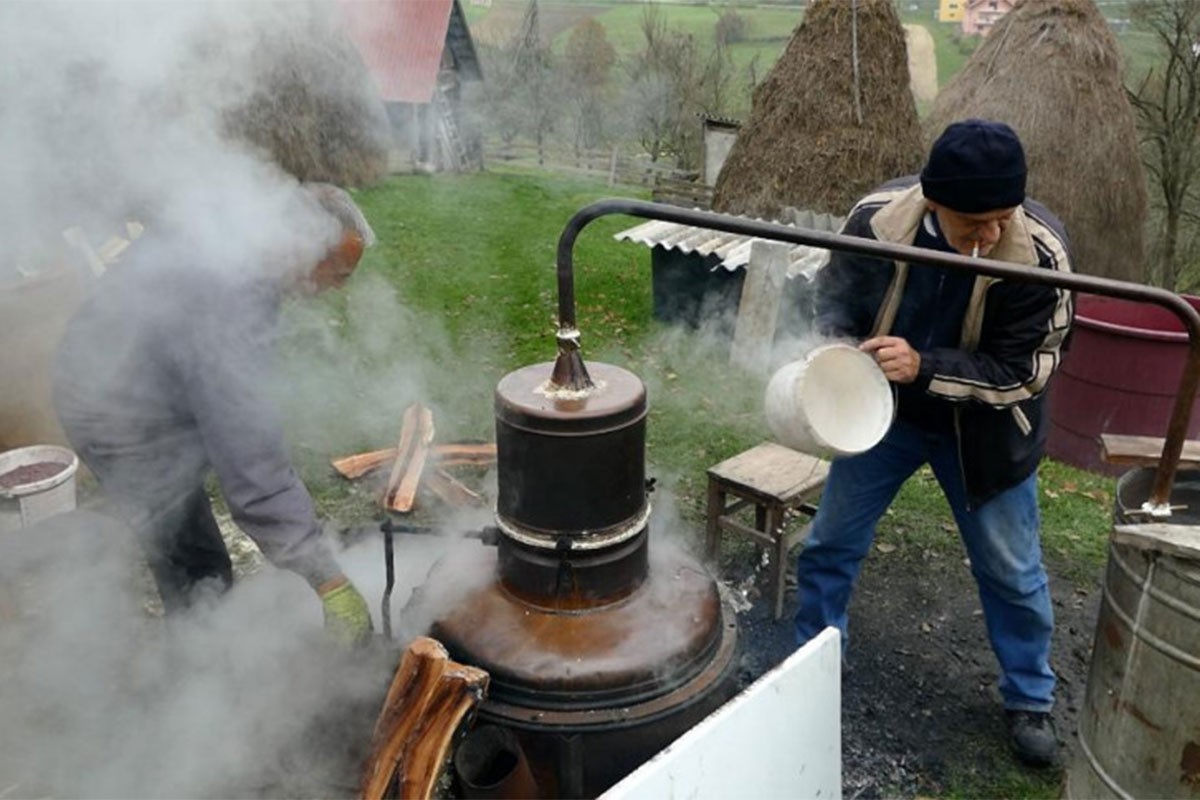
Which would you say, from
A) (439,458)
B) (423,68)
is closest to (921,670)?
(439,458)

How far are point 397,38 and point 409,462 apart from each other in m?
2.39

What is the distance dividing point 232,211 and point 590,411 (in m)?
1.32

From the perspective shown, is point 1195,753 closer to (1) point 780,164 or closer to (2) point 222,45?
(2) point 222,45

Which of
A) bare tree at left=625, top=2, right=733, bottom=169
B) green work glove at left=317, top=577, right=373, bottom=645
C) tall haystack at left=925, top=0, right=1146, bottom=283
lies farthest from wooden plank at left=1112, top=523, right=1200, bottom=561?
bare tree at left=625, top=2, right=733, bottom=169

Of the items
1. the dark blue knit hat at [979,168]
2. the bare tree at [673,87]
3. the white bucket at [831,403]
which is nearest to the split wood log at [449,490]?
the white bucket at [831,403]

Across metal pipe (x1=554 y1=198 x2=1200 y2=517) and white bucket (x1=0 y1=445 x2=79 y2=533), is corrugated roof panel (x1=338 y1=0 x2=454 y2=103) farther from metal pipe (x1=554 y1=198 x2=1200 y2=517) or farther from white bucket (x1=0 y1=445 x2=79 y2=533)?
white bucket (x1=0 y1=445 x2=79 y2=533)

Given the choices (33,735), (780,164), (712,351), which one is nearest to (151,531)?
(33,735)

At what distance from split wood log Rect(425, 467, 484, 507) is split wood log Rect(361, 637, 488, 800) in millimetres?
2465

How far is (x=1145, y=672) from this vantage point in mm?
2230

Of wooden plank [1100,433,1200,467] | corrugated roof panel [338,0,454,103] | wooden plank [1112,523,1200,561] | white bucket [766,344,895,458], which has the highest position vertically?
corrugated roof panel [338,0,454,103]

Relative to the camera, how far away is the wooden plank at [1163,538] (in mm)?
2061

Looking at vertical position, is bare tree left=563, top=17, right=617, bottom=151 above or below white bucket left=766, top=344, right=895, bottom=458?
above

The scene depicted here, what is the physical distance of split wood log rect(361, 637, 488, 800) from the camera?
229 cm

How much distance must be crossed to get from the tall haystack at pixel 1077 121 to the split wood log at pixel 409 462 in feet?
21.8
